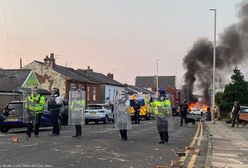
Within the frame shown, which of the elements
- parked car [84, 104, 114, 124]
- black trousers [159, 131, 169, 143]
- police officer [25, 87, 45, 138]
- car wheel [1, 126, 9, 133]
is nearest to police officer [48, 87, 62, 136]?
police officer [25, 87, 45, 138]

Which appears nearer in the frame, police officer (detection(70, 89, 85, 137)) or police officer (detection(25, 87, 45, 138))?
police officer (detection(70, 89, 85, 137))

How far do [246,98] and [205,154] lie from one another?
104 ft

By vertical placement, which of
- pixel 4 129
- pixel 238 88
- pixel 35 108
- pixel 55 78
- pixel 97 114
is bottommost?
pixel 4 129

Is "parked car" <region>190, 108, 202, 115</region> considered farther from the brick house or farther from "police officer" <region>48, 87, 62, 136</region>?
"police officer" <region>48, 87, 62, 136</region>

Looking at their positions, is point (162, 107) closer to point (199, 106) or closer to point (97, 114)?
point (97, 114)

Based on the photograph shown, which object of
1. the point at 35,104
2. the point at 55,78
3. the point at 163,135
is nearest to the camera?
the point at 163,135

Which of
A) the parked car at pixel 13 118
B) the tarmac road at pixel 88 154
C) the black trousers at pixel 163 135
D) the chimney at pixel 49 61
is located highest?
the chimney at pixel 49 61

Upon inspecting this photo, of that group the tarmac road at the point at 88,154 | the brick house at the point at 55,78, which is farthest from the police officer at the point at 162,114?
the brick house at the point at 55,78

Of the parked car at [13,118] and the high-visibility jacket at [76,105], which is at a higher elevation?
the high-visibility jacket at [76,105]

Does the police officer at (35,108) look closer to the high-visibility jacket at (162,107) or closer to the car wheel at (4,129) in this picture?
the car wheel at (4,129)

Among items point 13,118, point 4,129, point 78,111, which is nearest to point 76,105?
point 78,111

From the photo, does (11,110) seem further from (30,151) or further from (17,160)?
(17,160)

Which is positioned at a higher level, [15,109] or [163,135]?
[15,109]

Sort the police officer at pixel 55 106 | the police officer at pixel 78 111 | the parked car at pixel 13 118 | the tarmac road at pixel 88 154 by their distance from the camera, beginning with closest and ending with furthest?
the tarmac road at pixel 88 154 < the police officer at pixel 78 111 < the police officer at pixel 55 106 < the parked car at pixel 13 118
